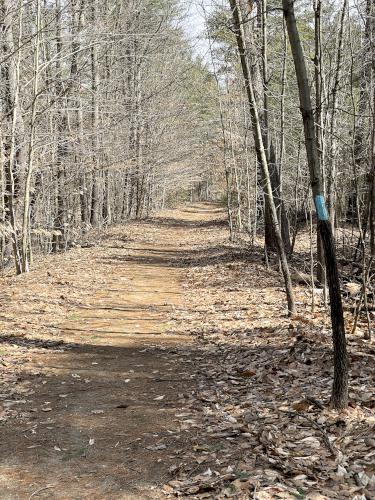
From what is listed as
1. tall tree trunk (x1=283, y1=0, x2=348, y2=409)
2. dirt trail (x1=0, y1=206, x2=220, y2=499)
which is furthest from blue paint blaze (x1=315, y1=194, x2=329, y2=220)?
dirt trail (x1=0, y1=206, x2=220, y2=499)

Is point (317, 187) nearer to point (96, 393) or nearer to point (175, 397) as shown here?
point (175, 397)

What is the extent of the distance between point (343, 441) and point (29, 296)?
7361 mm

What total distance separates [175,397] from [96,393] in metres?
0.90

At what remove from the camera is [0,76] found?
13664mm

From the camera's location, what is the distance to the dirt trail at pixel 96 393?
3979mm

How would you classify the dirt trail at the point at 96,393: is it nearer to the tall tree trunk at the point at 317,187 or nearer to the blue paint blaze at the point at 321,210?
the tall tree trunk at the point at 317,187

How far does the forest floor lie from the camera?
Result: 3.79m

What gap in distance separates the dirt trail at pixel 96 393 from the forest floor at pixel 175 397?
0.02 meters

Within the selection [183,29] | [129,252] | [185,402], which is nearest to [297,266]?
[129,252]

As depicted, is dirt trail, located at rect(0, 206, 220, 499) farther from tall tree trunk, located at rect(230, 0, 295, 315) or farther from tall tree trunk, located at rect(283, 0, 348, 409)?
tall tree trunk, located at rect(230, 0, 295, 315)

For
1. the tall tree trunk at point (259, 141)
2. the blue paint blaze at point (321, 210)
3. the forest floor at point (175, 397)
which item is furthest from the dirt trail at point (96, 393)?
the blue paint blaze at point (321, 210)

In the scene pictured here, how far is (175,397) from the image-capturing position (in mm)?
5586

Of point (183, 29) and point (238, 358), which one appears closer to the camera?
point (238, 358)

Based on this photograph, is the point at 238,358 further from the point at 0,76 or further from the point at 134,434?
the point at 0,76
